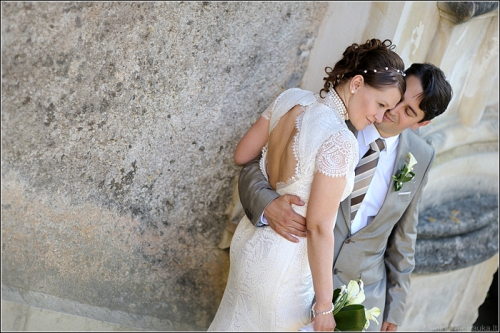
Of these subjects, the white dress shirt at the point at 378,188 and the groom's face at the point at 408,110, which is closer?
the groom's face at the point at 408,110

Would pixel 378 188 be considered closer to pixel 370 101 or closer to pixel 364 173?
pixel 364 173

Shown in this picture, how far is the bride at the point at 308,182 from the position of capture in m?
2.38

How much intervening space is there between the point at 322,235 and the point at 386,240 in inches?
27.9

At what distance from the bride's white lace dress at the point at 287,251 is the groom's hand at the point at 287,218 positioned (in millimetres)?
26

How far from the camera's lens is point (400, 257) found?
10.1 feet

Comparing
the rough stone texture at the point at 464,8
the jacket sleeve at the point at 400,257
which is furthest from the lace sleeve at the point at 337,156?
the rough stone texture at the point at 464,8

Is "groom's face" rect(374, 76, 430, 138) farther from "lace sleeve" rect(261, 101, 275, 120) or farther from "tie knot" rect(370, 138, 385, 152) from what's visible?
"lace sleeve" rect(261, 101, 275, 120)

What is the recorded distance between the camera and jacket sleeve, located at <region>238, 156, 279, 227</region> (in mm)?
2586

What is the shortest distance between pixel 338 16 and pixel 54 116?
1.36m

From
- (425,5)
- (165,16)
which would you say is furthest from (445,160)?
(165,16)

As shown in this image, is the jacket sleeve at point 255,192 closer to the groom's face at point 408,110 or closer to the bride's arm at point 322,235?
the bride's arm at point 322,235

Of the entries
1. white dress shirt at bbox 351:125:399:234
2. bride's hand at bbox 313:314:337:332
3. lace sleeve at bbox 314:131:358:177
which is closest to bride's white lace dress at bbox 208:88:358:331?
lace sleeve at bbox 314:131:358:177

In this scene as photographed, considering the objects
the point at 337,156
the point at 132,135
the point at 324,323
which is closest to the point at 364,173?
the point at 337,156

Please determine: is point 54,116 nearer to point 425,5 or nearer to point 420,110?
point 420,110
